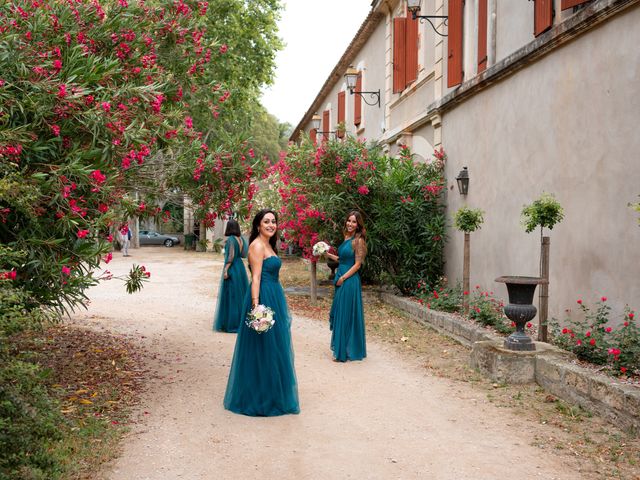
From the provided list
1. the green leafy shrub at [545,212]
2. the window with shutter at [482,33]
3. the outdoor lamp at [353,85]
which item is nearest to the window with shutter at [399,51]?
the outdoor lamp at [353,85]

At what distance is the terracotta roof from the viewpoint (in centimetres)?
1771

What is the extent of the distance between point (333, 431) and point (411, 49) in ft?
36.6

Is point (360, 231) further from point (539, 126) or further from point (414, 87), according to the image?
point (414, 87)

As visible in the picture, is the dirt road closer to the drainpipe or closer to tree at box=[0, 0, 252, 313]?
tree at box=[0, 0, 252, 313]

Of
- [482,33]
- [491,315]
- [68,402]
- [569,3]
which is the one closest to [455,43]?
[482,33]

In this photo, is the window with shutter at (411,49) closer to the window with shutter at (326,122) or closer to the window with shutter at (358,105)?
the window with shutter at (358,105)

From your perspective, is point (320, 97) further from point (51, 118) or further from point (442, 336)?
point (51, 118)

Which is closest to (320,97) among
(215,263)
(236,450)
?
(215,263)

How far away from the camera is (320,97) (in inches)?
1106

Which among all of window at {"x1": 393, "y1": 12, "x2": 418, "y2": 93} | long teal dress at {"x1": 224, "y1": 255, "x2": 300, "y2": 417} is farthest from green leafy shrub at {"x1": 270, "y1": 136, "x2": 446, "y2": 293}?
long teal dress at {"x1": 224, "y1": 255, "x2": 300, "y2": 417}

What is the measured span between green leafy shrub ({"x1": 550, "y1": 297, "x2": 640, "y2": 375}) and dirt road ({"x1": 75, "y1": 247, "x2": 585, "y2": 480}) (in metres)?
1.14

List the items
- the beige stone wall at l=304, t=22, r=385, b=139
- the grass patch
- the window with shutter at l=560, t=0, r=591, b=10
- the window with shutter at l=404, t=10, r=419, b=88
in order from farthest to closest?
the beige stone wall at l=304, t=22, r=385, b=139, the window with shutter at l=404, t=10, r=419, b=88, the window with shutter at l=560, t=0, r=591, b=10, the grass patch

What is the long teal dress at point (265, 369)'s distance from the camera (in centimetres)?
549

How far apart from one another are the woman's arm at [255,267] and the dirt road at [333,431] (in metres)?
1.04
